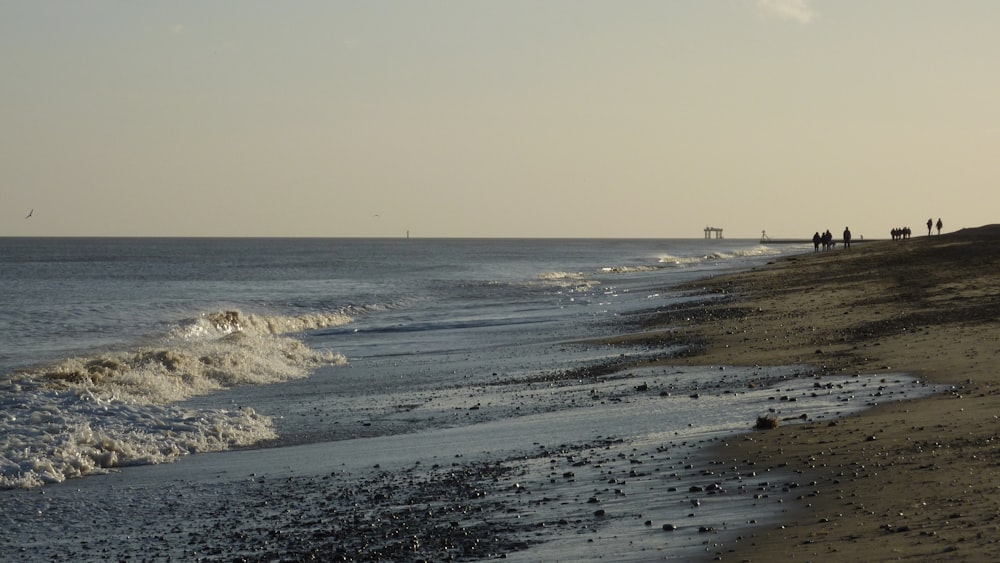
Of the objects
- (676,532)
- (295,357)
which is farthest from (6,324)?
(676,532)

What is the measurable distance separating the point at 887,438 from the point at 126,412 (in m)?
11.0

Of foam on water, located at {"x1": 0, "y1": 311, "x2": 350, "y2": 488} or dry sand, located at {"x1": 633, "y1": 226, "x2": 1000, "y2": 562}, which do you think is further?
foam on water, located at {"x1": 0, "y1": 311, "x2": 350, "y2": 488}

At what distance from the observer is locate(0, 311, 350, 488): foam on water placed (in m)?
14.1

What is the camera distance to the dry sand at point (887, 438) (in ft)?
Result: 26.8

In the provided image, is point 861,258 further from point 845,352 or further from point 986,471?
point 986,471

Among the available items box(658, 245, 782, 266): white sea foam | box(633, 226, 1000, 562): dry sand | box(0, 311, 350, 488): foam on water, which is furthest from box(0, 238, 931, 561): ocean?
box(658, 245, 782, 266): white sea foam

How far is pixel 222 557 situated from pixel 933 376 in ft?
35.7

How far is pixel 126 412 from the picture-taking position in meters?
16.8

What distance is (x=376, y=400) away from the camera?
62.3ft

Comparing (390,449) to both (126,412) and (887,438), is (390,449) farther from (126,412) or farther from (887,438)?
(887,438)

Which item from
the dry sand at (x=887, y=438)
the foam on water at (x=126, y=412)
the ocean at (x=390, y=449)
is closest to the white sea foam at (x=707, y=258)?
the dry sand at (x=887, y=438)

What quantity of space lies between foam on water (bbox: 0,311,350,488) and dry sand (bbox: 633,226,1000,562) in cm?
770

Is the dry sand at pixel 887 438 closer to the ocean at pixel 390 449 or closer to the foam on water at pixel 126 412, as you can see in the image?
the ocean at pixel 390 449

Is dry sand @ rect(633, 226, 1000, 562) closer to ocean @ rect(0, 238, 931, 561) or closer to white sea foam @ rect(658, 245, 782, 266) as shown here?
ocean @ rect(0, 238, 931, 561)
